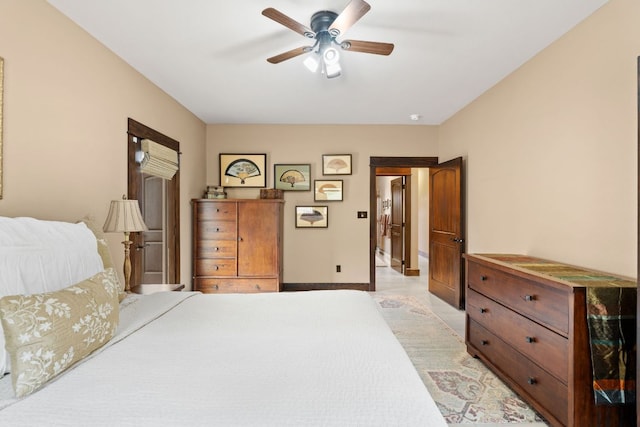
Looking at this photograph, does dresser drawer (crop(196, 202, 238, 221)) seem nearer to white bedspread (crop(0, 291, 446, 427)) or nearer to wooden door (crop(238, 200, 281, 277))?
A: wooden door (crop(238, 200, 281, 277))

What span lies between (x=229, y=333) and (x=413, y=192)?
5.78 meters

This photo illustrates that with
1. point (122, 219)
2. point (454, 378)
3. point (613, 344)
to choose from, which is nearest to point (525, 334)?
point (613, 344)

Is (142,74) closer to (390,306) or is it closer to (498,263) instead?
(498,263)

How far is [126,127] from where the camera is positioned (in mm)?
2854

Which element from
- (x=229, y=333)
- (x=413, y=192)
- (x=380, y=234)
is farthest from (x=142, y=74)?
(x=380, y=234)

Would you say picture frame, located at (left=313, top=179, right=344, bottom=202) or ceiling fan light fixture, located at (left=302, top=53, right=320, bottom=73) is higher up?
ceiling fan light fixture, located at (left=302, top=53, right=320, bottom=73)

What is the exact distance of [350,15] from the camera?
71.5 inches

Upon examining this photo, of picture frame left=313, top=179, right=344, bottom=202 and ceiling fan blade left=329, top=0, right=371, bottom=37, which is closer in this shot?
ceiling fan blade left=329, top=0, right=371, bottom=37

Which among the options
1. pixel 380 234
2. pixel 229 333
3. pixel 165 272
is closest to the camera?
pixel 229 333

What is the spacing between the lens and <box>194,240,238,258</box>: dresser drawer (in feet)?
13.9

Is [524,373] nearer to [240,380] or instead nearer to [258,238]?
[240,380]

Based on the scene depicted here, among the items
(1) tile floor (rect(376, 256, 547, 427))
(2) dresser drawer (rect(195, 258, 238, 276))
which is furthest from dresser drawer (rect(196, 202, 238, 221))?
(1) tile floor (rect(376, 256, 547, 427))

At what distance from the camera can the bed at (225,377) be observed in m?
0.86

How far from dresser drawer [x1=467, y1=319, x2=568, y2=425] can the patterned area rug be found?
0.40 ft
